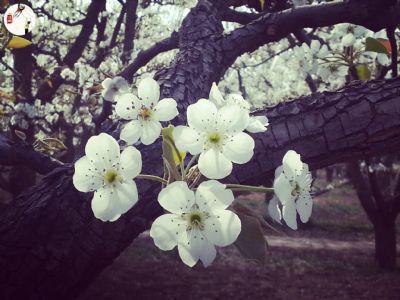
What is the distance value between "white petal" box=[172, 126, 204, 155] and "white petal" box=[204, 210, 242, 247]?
0.12m

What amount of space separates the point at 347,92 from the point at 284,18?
1.52 ft

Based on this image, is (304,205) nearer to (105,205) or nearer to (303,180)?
(303,180)

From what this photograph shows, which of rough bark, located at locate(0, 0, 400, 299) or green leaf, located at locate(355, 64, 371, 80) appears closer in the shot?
rough bark, located at locate(0, 0, 400, 299)

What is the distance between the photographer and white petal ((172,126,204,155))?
71 centimetres

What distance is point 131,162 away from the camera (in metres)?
0.75

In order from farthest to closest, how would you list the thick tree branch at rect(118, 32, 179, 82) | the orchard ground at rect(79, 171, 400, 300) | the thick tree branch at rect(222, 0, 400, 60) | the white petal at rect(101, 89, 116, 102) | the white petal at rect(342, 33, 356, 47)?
the orchard ground at rect(79, 171, 400, 300)
the thick tree branch at rect(118, 32, 179, 82)
the white petal at rect(342, 33, 356, 47)
the thick tree branch at rect(222, 0, 400, 60)
the white petal at rect(101, 89, 116, 102)

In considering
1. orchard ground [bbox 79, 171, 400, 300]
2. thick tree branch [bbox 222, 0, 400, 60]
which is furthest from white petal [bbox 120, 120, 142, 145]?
orchard ground [bbox 79, 171, 400, 300]

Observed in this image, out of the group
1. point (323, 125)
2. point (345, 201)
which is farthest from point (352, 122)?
point (345, 201)

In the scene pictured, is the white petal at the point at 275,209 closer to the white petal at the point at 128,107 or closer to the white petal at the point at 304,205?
the white petal at the point at 304,205

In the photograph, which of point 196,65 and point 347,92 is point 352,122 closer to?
point 347,92

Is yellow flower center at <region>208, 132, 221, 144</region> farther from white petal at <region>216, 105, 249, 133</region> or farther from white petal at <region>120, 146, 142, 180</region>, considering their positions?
white petal at <region>120, 146, 142, 180</region>

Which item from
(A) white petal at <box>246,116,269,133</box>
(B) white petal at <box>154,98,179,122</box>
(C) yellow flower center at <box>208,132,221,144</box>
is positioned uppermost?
(B) white petal at <box>154,98,179,122</box>

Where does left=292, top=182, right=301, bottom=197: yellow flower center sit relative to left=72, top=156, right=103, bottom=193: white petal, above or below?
below

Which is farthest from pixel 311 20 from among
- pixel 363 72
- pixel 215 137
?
pixel 215 137
